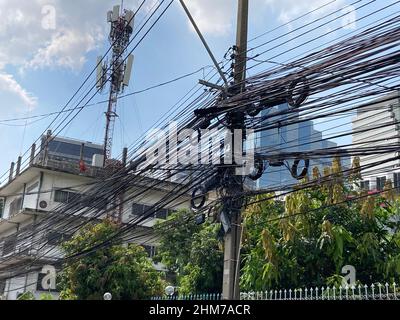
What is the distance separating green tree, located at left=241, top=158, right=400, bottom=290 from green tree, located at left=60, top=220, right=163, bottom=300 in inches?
215

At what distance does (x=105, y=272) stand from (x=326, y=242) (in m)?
7.72

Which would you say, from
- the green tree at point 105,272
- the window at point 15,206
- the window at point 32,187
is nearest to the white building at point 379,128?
the green tree at point 105,272

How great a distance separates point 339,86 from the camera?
6465mm

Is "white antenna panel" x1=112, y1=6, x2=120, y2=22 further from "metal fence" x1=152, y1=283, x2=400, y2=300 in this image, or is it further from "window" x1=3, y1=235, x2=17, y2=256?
"metal fence" x1=152, y1=283, x2=400, y2=300

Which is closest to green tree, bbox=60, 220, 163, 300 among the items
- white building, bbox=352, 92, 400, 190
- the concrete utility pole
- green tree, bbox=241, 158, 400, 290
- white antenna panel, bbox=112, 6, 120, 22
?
green tree, bbox=241, 158, 400, 290

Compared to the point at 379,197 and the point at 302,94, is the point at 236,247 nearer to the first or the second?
the point at 302,94

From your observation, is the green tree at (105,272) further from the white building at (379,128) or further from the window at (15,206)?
the window at (15,206)

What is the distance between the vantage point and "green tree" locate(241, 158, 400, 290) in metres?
10.3

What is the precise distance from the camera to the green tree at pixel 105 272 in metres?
15.5

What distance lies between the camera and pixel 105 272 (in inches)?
616

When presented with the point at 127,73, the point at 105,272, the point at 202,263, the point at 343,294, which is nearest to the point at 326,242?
the point at 343,294

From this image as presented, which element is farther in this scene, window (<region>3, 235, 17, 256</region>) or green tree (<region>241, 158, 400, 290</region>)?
window (<region>3, 235, 17, 256</region>)

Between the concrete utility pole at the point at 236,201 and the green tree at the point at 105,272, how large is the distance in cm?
839

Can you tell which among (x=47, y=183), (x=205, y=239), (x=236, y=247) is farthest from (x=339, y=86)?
(x=47, y=183)
